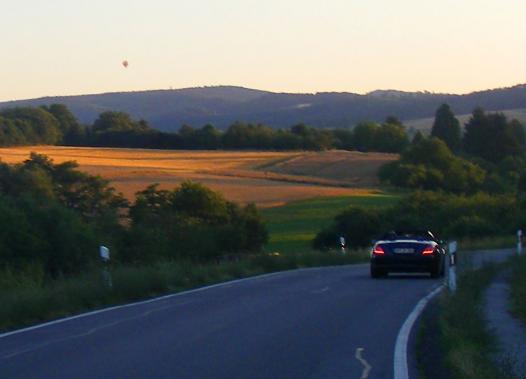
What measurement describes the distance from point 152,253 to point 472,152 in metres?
99.0

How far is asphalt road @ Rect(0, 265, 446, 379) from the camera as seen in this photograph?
12.7 metres

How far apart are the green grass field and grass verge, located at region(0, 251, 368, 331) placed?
3066 centimetres

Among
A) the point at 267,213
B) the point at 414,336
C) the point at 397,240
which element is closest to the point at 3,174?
the point at 267,213

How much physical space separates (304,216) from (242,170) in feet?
67.7

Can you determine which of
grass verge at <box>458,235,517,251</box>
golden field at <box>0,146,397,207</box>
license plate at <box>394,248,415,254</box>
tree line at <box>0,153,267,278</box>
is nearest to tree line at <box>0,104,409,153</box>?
golden field at <box>0,146,397,207</box>

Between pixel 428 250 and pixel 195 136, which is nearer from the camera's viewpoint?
pixel 428 250

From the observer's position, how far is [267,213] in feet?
228

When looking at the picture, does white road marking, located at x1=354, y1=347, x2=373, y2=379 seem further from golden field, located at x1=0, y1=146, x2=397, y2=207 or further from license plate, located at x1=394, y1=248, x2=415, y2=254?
golden field, located at x1=0, y1=146, x2=397, y2=207

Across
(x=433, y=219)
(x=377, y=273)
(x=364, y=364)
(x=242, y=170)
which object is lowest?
(x=433, y=219)

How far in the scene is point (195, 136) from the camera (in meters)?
129

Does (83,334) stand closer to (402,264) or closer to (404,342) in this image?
(404,342)

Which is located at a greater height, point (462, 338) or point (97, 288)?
point (462, 338)

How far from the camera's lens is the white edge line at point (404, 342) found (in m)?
12.6

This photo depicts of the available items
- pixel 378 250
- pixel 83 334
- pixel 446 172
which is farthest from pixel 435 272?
pixel 446 172
